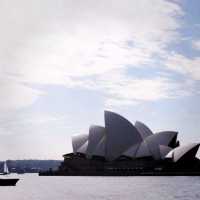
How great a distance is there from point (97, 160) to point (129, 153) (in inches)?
426

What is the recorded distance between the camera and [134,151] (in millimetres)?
109938

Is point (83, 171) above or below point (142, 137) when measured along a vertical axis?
below

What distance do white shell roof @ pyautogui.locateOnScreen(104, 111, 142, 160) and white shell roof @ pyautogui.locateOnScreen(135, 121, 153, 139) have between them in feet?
16.0

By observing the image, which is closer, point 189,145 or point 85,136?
point 189,145

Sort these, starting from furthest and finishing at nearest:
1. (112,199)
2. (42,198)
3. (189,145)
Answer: (189,145)
(42,198)
(112,199)

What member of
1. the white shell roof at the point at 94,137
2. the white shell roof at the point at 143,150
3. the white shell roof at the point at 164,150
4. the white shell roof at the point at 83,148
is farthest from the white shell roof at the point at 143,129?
the white shell roof at the point at 83,148

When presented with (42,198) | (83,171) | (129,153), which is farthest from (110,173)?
(42,198)

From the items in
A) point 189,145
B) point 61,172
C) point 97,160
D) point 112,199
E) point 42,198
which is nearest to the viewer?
point 112,199

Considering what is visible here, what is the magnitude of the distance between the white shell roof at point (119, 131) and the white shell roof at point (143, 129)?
4.89 metres

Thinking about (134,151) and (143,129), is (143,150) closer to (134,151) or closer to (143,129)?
(134,151)

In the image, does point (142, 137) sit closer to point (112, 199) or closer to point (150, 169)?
point (150, 169)

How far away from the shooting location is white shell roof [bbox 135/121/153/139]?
371 feet

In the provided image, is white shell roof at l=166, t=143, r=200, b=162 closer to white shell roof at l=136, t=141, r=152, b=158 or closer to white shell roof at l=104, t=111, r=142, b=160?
white shell roof at l=136, t=141, r=152, b=158

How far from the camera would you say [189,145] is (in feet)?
350
